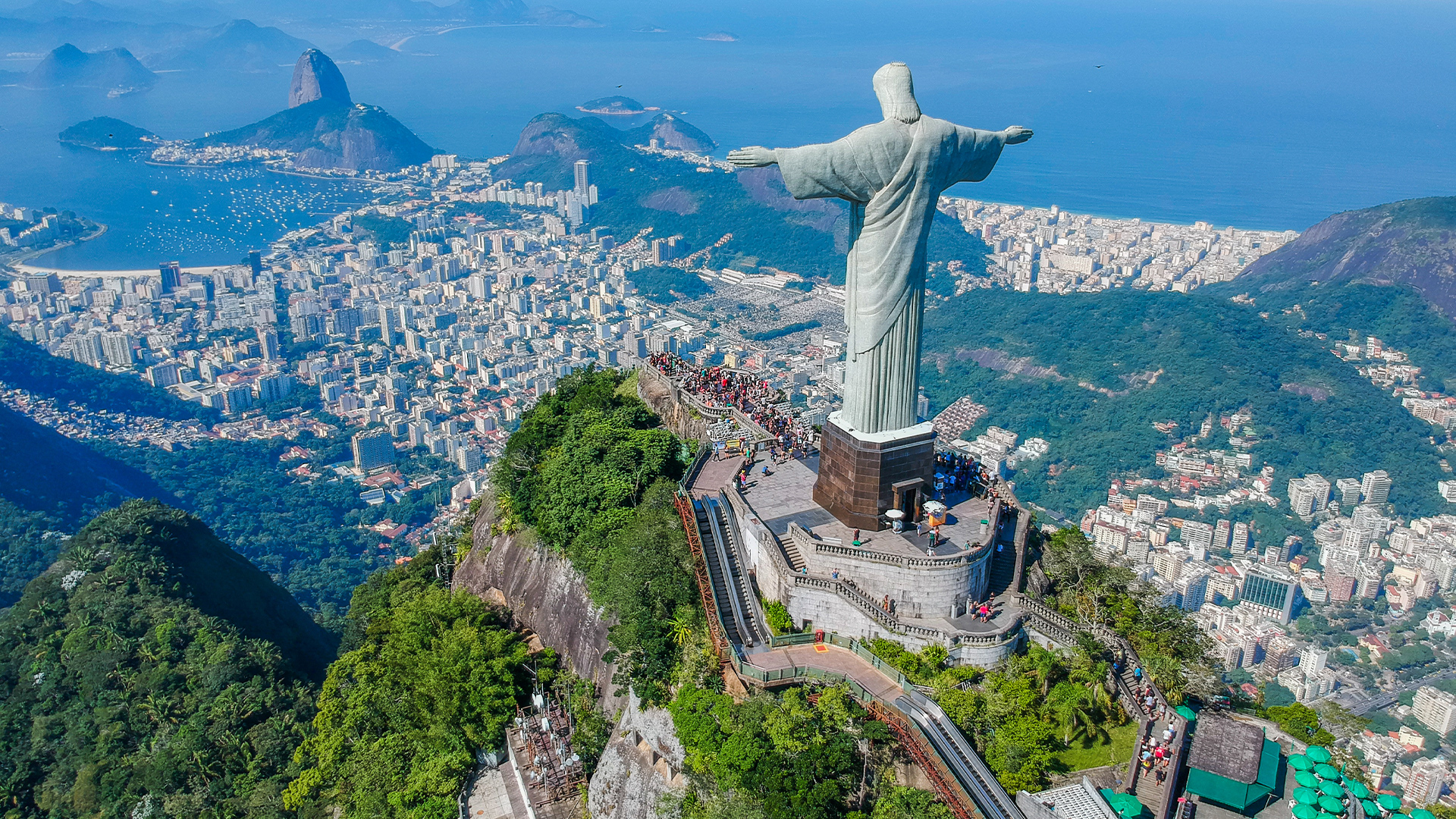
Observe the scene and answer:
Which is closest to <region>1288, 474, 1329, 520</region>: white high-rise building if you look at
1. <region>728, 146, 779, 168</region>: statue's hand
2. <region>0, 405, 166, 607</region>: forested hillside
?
<region>728, 146, 779, 168</region>: statue's hand

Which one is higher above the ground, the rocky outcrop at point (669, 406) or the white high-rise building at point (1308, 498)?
the rocky outcrop at point (669, 406)

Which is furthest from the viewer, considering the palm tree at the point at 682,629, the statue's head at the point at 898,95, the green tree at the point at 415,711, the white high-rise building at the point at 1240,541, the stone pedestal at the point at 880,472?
the white high-rise building at the point at 1240,541

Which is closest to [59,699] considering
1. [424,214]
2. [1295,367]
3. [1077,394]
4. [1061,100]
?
[1077,394]

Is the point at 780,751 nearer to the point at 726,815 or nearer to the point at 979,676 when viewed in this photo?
the point at 726,815

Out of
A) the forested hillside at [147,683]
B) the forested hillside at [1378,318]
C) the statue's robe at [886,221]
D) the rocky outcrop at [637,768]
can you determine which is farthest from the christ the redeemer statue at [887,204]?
the forested hillside at [1378,318]

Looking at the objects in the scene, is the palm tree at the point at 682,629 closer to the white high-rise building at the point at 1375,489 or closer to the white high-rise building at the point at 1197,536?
the white high-rise building at the point at 1197,536

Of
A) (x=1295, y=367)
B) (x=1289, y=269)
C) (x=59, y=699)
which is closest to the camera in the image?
(x=59, y=699)

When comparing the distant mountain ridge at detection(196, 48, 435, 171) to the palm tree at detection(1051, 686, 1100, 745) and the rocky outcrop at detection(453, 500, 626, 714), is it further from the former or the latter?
the palm tree at detection(1051, 686, 1100, 745)
